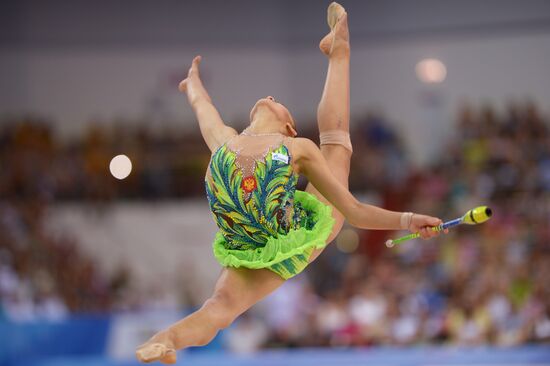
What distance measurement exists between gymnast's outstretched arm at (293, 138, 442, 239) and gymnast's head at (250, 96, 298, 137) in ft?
0.58

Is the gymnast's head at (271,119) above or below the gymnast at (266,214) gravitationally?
above

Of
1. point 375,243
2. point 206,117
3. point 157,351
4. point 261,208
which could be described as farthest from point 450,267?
point 157,351

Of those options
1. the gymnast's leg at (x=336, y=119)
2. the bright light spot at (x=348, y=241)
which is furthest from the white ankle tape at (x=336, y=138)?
the bright light spot at (x=348, y=241)

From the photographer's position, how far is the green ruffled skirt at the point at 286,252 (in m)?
4.17

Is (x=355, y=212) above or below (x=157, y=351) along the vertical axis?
above

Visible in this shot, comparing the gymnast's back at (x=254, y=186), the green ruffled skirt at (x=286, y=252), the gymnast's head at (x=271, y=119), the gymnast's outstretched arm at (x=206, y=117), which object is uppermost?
the gymnast's outstretched arm at (x=206, y=117)

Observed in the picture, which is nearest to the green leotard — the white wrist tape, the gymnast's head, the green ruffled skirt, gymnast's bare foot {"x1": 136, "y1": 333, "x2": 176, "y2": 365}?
the green ruffled skirt

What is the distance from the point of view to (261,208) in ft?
13.6

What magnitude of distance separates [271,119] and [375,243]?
8459 millimetres

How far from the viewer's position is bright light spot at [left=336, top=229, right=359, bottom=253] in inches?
498

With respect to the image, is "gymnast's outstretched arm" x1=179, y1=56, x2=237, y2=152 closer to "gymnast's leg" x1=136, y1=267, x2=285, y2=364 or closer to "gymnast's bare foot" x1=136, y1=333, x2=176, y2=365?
"gymnast's leg" x1=136, y1=267, x2=285, y2=364

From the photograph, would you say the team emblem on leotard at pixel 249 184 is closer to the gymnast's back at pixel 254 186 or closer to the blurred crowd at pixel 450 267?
the gymnast's back at pixel 254 186

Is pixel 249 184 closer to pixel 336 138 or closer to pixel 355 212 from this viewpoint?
pixel 355 212

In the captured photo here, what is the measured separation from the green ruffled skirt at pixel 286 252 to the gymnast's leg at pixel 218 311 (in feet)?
0.17
